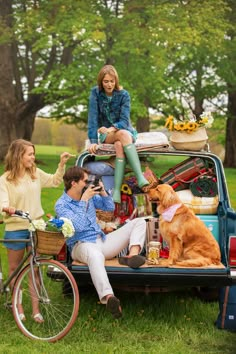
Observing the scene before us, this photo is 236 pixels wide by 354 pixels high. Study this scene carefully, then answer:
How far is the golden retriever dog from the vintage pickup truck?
0.52ft

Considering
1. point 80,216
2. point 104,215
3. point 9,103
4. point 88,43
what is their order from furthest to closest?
1. point 9,103
2. point 88,43
3. point 104,215
4. point 80,216

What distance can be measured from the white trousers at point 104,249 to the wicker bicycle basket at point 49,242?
0.33 meters

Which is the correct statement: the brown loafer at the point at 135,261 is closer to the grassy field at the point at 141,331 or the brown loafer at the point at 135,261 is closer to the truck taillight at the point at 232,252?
the grassy field at the point at 141,331

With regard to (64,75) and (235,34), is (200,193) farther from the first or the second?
(235,34)

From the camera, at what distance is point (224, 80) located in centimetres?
3200

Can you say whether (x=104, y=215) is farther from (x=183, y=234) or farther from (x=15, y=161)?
(x=15, y=161)

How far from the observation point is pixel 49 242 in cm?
567

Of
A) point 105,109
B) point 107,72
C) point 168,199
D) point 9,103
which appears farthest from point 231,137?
point 168,199

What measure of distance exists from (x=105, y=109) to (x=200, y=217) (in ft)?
6.11

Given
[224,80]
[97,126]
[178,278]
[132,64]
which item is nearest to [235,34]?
[224,80]

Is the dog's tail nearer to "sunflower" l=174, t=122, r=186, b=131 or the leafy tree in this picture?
"sunflower" l=174, t=122, r=186, b=131

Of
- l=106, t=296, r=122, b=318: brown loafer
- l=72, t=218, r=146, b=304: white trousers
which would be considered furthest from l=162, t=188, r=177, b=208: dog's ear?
l=106, t=296, r=122, b=318: brown loafer

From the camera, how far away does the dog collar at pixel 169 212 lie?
616 cm

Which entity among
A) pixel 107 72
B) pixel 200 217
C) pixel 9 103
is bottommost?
pixel 200 217
